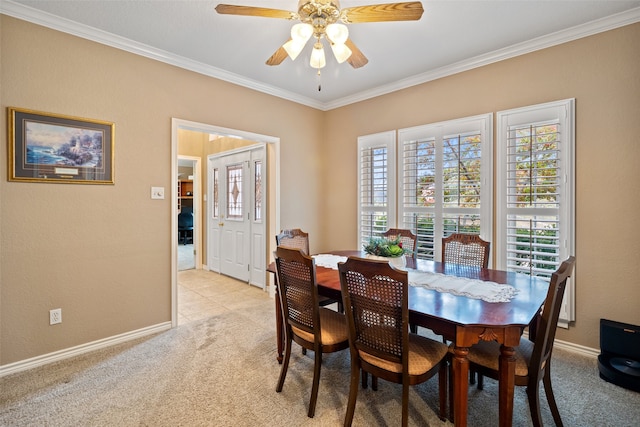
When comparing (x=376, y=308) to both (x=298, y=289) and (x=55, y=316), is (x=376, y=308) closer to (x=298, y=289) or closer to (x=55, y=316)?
(x=298, y=289)

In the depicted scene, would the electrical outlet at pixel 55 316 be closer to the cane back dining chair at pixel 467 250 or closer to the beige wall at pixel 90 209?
the beige wall at pixel 90 209

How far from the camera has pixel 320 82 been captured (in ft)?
12.8

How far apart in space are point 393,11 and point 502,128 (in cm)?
192

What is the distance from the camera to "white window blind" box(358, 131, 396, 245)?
4.02 m

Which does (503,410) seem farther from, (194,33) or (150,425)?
(194,33)

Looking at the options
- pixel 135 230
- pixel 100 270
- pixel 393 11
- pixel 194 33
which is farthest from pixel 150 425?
pixel 194 33

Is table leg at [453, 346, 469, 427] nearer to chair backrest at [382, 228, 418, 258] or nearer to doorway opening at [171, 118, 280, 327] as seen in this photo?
chair backrest at [382, 228, 418, 258]

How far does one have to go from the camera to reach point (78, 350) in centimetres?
272

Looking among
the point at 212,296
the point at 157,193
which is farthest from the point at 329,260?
the point at 212,296

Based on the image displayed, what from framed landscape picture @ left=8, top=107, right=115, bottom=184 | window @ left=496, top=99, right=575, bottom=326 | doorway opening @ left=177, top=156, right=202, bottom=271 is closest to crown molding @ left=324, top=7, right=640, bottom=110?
window @ left=496, top=99, right=575, bottom=326

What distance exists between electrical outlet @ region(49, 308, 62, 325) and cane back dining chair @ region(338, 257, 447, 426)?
8.24ft

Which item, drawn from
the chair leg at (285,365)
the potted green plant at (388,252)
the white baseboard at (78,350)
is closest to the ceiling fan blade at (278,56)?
the potted green plant at (388,252)

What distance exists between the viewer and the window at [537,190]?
2764mm

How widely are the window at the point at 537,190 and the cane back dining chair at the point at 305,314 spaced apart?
6.63ft
